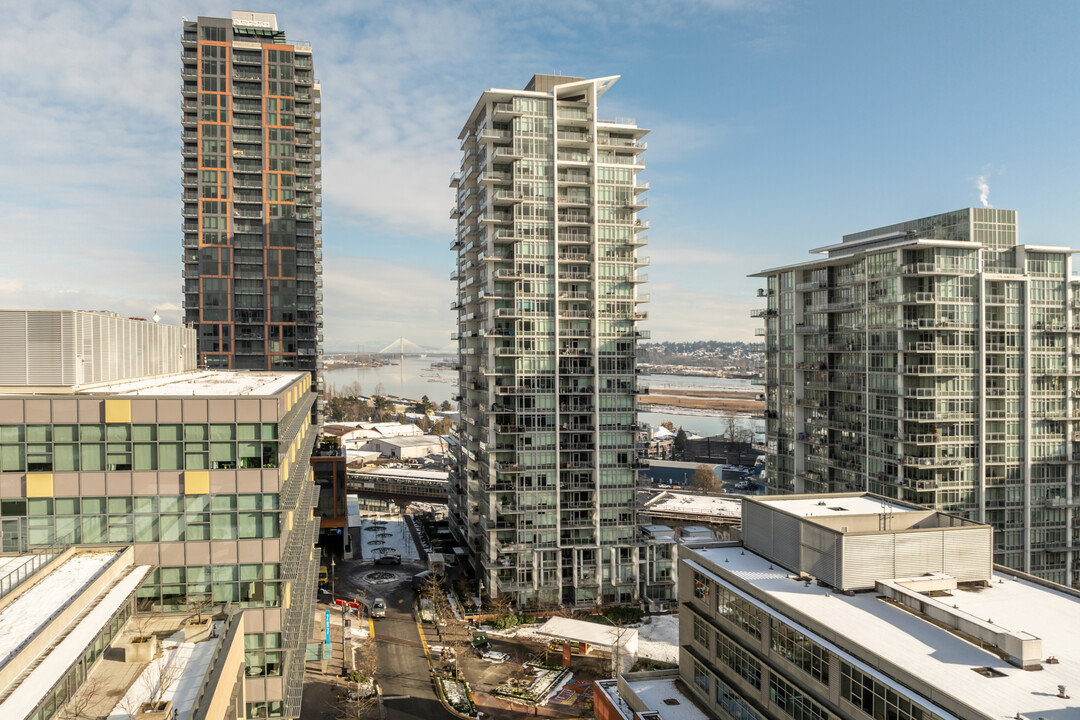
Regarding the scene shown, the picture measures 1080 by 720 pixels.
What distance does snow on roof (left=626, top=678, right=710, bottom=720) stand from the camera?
33.1 m

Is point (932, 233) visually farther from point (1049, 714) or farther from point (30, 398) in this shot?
point (30, 398)

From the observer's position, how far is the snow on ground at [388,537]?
73625 mm

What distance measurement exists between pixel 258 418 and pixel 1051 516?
57.0 meters

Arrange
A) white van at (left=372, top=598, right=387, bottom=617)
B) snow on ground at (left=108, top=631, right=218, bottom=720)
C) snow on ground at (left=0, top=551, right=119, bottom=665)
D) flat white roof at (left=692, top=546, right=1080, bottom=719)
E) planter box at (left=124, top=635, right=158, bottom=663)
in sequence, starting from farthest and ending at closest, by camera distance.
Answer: white van at (left=372, top=598, right=387, bottom=617) → planter box at (left=124, top=635, right=158, bottom=663) → snow on ground at (left=108, top=631, right=218, bottom=720) → flat white roof at (left=692, top=546, right=1080, bottom=719) → snow on ground at (left=0, top=551, right=119, bottom=665)

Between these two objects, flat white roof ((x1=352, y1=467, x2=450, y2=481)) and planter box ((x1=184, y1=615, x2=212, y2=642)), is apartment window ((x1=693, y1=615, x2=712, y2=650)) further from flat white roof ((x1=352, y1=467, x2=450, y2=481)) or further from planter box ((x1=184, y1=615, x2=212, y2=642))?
flat white roof ((x1=352, y1=467, x2=450, y2=481))

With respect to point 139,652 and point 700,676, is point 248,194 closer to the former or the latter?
point 139,652

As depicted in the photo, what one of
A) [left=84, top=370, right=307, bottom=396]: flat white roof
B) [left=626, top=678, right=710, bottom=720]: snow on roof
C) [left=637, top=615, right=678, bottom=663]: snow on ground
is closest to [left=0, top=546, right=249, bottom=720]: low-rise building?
[left=84, top=370, right=307, bottom=396]: flat white roof

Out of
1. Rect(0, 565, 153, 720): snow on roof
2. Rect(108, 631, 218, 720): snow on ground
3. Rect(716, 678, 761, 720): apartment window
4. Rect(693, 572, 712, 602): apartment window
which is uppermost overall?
Rect(0, 565, 153, 720): snow on roof

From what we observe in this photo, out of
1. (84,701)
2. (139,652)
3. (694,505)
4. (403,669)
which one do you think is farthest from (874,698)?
(694,505)

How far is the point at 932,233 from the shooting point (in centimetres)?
5650

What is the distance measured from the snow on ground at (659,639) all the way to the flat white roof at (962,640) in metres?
17.7

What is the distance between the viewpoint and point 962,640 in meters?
24.3

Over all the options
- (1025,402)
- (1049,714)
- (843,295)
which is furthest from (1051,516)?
(1049,714)

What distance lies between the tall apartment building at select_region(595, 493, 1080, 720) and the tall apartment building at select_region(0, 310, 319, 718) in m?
17.7
